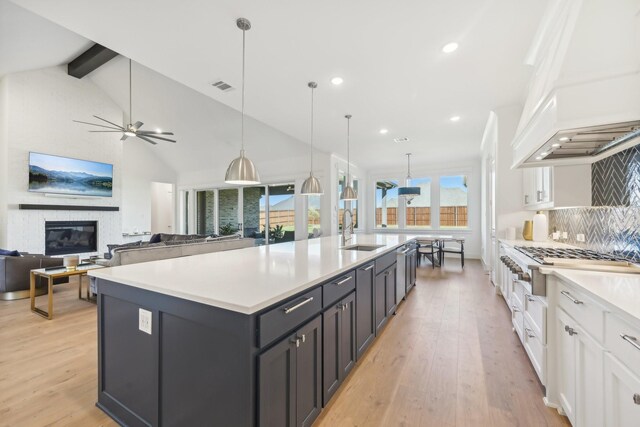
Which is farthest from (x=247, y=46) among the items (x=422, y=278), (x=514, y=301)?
(x=422, y=278)

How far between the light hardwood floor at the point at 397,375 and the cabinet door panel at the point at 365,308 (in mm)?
169

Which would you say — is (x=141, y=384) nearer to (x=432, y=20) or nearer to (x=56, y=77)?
(x=432, y=20)

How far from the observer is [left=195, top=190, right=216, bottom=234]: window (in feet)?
30.3

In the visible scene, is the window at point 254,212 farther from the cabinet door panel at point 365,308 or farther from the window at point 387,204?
the cabinet door panel at point 365,308

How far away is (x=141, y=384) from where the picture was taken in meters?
1.45

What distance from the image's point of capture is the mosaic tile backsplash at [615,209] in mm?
1922

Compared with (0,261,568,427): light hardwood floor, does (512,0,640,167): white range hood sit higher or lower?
higher

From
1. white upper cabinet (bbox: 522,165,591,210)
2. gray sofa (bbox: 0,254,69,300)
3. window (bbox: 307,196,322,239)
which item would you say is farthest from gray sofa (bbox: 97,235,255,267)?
white upper cabinet (bbox: 522,165,591,210)

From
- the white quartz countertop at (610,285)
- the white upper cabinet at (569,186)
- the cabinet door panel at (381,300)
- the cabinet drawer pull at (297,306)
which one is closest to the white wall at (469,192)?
the white upper cabinet at (569,186)

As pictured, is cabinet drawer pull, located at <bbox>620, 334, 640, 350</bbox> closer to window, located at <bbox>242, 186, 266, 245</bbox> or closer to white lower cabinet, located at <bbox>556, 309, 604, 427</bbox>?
white lower cabinet, located at <bbox>556, 309, 604, 427</bbox>

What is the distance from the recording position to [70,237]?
20.0 ft

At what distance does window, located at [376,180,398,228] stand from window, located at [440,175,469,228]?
1.38 meters

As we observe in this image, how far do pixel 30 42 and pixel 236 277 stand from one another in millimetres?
6453

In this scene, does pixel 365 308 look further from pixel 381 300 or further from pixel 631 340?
pixel 631 340
